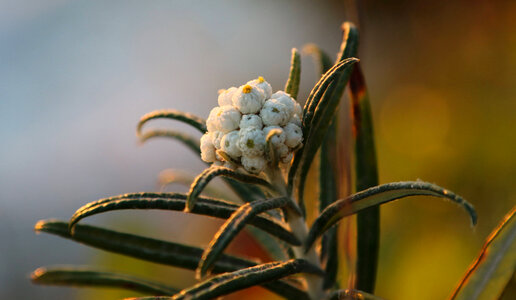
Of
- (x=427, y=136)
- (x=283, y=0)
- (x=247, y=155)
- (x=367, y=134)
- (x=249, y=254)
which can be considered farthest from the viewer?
(x=283, y=0)

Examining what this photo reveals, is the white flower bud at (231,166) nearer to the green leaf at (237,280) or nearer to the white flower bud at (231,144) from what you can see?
the white flower bud at (231,144)

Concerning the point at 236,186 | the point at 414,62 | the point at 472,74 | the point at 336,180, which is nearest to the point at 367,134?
the point at 336,180

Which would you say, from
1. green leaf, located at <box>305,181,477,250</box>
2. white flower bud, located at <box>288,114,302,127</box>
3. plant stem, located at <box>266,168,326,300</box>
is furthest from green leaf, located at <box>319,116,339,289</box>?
white flower bud, located at <box>288,114,302,127</box>

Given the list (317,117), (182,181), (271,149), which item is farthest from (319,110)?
(182,181)

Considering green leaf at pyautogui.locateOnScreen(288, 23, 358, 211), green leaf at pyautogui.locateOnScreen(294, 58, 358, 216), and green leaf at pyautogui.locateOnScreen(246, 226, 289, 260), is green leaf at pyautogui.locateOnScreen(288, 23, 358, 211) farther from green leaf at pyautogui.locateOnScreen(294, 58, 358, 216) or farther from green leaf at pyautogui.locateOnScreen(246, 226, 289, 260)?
green leaf at pyautogui.locateOnScreen(246, 226, 289, 260)

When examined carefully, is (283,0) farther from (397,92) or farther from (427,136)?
(427,136)

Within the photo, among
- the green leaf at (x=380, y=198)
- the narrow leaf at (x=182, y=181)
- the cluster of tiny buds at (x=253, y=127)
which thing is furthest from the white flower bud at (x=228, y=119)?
the narrow leaf at (x=182, y=181)
